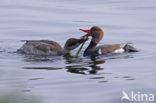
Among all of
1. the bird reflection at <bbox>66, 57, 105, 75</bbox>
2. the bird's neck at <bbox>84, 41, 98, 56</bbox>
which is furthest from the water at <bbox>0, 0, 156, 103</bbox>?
the bird's neck at <bbox>84, 41, 98, 56</bbox>

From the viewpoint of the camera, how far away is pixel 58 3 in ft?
66.7

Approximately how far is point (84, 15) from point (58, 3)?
1959mm

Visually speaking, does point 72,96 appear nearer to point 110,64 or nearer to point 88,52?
point 110,64

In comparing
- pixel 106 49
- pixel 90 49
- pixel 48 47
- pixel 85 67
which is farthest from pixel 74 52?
pixel 85 67

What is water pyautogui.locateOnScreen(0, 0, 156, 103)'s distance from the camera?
1077 centimetres

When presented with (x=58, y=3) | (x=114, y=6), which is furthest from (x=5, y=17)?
(x=114, y=6)

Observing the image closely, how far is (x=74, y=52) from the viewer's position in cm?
1568

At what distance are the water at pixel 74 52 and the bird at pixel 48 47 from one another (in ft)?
1.01

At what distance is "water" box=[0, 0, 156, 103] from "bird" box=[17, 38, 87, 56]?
12.1 inches

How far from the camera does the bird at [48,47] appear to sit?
1499cm

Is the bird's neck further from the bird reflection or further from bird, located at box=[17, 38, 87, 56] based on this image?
the bird reflection

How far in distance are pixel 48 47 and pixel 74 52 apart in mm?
983

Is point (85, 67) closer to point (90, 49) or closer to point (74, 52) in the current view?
point (90, 49)

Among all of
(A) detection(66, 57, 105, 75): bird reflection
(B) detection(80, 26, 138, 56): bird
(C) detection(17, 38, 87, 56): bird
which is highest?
(C) detection(17, 38, 87, 56): bird
